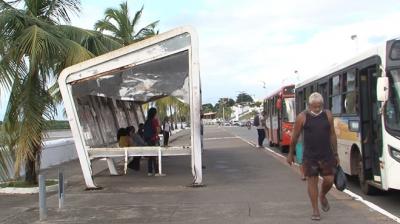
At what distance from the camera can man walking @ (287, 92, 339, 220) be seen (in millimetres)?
8891

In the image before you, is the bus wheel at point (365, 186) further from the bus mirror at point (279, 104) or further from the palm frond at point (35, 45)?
the bus mirror at point (279, 104)

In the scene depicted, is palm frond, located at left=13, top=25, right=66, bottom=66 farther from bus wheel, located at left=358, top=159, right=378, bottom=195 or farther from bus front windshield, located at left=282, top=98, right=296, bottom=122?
bus front windshield, located at left=282, top=98, right=296, bottom=122

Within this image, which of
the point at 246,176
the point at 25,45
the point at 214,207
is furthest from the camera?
the point at 246,176

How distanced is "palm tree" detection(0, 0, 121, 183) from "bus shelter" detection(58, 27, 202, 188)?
23.4 inches

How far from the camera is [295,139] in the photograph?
904 centimetres

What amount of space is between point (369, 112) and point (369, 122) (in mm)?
190

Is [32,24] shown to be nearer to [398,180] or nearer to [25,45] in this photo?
[25,45]

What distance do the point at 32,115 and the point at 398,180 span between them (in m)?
8.15

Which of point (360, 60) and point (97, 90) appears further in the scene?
point (97, 90)

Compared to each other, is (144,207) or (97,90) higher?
(97,90)

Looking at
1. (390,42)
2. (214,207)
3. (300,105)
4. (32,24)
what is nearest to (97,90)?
(32,24)

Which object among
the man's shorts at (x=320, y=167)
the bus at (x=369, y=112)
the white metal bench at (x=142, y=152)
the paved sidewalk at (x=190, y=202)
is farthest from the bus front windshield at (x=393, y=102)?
the white metal bench at (x=142, y=152)

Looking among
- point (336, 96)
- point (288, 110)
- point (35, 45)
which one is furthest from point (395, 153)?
point (288, 110)

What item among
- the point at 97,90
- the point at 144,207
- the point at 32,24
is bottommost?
the point at 144,207
